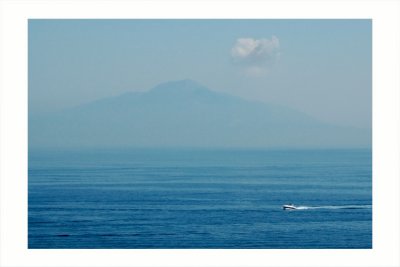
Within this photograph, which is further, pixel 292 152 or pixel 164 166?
pixel 292 152

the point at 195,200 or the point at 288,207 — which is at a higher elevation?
the point at 195,200

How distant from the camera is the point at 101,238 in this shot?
18547 mm

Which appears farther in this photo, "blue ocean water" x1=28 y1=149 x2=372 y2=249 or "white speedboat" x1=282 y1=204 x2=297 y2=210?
"white speedboat" x1=282 y1=204 x2=297 y2=210

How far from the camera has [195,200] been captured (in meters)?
23.8

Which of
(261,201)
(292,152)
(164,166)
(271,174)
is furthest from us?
(292,152)

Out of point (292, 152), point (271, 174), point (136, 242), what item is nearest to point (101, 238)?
point (136, 242)

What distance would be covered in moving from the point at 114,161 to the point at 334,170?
360 inches

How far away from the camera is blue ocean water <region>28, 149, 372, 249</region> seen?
18656 mm

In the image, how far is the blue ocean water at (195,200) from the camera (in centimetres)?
1866

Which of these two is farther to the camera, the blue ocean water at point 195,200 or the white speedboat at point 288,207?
the white speedboat at point 288,207

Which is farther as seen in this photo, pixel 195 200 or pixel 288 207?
pixel 195 200
